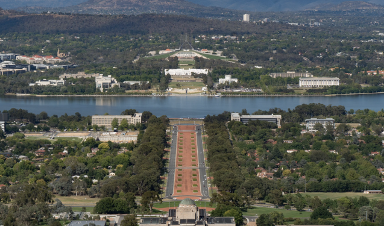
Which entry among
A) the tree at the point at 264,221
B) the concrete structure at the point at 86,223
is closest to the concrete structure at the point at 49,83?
the concrete structure at the point at 86,223

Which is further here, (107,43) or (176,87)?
(107,43)

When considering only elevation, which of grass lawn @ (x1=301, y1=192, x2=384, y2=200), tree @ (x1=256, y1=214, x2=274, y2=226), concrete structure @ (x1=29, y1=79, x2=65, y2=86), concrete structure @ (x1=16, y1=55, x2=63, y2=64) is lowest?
tree @ (x1=256, y1=214, x2=274, y2=226)

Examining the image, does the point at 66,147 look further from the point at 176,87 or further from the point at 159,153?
the point at 176,87

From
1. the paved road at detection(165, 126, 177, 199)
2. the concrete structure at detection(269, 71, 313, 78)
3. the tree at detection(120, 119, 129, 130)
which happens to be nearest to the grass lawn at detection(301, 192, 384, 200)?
the paved road at detection(165, 126, 177, 199)

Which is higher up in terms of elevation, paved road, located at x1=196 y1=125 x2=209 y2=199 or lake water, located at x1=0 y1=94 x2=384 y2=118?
lake water, located at x1=0 y1=94 x2=384 y2=118

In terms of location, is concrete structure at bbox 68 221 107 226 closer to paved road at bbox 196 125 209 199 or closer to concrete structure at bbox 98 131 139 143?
paved road at bbox 196 125 209 199

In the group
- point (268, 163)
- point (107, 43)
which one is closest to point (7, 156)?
point (268, 163)
